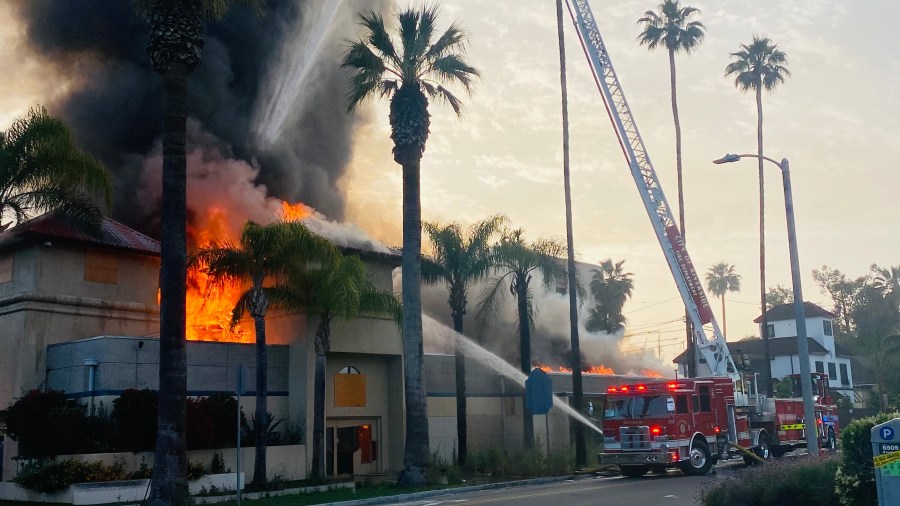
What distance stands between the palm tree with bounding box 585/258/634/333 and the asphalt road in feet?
156

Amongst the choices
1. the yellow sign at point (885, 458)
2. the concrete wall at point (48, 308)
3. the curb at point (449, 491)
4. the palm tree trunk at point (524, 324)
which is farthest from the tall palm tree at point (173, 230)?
the palm tree trunk at point (524, 324)

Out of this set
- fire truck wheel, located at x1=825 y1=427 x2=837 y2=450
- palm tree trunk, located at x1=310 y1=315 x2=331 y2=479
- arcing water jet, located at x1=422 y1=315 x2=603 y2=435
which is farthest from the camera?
fire truck wheel, located at x1=825 y1=427 x2=837 y2=450

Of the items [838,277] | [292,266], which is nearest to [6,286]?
[292,266]

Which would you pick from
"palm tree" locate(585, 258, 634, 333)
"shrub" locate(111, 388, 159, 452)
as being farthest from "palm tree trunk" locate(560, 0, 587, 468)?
"palm tree" locate(585, 258, 634, 333)

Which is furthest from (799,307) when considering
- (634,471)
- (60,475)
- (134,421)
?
(60,475)

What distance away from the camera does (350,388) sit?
Result: 3091cm

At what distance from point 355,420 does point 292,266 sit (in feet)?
28.2

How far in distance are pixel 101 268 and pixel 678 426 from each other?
19.8m

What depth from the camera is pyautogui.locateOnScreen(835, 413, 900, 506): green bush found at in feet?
40.7

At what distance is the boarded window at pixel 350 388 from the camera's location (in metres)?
30.5

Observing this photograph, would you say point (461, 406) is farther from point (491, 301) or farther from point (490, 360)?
point (491, 301)

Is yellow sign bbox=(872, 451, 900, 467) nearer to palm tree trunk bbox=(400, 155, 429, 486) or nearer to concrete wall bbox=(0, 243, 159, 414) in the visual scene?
palm tree trunk bbox=(400, 155, 429, 486)

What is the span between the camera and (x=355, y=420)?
103 feet

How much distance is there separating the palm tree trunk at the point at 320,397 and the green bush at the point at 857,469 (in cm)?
1668
